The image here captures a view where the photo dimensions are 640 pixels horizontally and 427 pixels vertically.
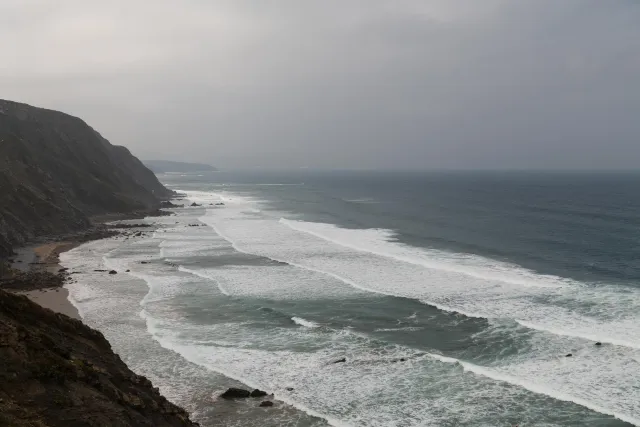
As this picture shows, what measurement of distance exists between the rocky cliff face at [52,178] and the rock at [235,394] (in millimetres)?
38443

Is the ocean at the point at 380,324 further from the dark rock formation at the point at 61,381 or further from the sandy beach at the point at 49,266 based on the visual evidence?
the dark rock formation at the point at 61,381

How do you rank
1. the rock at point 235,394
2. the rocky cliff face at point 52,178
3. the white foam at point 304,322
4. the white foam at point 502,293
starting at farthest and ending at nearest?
the rocky cliff face at point 52,178
the white foam at point 304,322
the white foam at point 502,293
the rock at point 235,394

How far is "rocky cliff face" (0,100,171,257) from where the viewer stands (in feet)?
214

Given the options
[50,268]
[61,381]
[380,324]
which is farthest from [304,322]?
[50,268]

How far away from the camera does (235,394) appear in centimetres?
2289

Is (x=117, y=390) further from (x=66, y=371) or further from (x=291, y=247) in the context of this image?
(x=291, y=247)

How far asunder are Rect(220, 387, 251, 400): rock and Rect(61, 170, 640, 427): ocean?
1.57ft

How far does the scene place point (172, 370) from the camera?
25.5 metres

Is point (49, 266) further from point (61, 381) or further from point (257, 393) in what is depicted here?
point (61, 381)

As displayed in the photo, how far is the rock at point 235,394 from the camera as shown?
74.8 feet

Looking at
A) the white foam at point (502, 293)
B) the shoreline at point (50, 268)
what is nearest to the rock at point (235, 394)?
the white foam at point (502, 293)

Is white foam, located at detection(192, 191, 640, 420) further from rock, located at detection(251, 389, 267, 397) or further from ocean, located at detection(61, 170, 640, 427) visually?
rock, located at detection(251, 389, 267, 397)

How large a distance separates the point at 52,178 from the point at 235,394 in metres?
75.4

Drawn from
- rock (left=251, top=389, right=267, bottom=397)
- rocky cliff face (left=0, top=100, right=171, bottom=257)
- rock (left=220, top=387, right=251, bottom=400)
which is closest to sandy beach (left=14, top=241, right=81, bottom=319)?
rocky cliff face (left=0, top=100, right=171, bottom=257)
